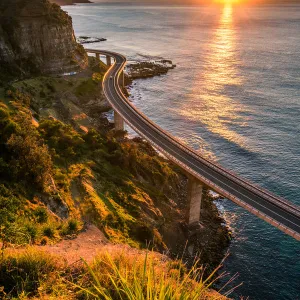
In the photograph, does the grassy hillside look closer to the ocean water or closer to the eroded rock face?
the ocean water

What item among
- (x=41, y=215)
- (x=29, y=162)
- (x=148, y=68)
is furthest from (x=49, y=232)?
(x=148, y=68)

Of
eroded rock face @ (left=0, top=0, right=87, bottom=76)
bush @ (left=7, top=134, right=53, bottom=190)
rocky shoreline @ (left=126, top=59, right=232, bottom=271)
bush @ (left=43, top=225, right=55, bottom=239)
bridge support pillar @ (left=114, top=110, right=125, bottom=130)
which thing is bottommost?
rocky shoreline @ (left=126, top=59, right=232, bottom=271)

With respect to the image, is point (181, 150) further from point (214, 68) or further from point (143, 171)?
point (214, 68)

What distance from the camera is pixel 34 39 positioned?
11162 cm

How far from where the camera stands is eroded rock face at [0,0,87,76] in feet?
343

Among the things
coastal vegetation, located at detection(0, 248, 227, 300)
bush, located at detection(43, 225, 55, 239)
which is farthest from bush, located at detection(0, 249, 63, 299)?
bush, located at detection(43, 225, 55, 239)

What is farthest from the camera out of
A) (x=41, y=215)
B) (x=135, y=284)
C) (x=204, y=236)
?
(x=204, y=236)

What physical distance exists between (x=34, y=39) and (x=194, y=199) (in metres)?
87.9

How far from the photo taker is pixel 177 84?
464 feet

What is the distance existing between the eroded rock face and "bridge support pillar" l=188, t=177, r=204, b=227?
74.4 meters

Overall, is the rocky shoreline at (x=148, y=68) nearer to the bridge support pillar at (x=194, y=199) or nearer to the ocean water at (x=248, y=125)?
the ocean water at (x=248, y=125)

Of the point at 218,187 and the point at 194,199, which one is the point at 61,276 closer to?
the point at 218,187

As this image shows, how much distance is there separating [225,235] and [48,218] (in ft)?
121

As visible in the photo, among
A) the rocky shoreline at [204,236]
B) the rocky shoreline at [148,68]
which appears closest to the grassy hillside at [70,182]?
the rocky shoreline at [204,236]
